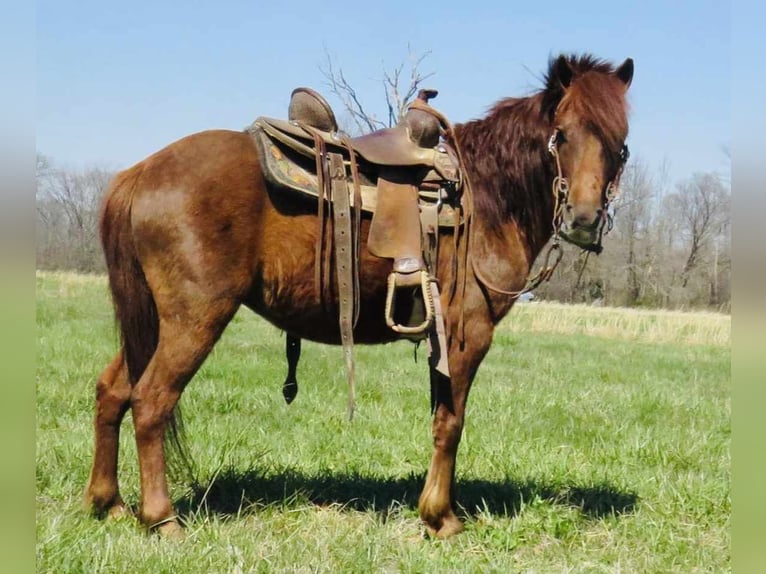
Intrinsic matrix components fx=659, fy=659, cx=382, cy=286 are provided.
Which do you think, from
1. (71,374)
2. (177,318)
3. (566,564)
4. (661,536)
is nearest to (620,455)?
(661,536)

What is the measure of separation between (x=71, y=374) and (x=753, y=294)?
7.15 metres

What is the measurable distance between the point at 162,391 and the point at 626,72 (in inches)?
127

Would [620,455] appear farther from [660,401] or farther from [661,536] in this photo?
Result: [660,401]

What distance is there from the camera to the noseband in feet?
12.0

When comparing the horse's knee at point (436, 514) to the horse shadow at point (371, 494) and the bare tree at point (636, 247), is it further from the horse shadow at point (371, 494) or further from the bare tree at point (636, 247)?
the bare tree at point (636, 247)

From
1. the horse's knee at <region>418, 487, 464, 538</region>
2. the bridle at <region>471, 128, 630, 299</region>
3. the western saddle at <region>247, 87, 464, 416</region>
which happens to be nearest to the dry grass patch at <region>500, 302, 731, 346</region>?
the bridle at <region>471, 128, 630, 299</region>

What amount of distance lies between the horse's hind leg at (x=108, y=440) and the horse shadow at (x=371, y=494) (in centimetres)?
40

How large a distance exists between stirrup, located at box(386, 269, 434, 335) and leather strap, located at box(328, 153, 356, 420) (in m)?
0.21

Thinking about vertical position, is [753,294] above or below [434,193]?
below

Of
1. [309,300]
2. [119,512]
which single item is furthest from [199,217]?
[119,512]

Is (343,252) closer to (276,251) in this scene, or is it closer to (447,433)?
(276,251)

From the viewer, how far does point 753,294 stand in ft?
4.83

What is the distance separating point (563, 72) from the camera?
12.7 ft

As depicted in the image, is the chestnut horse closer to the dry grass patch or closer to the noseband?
the noseband
